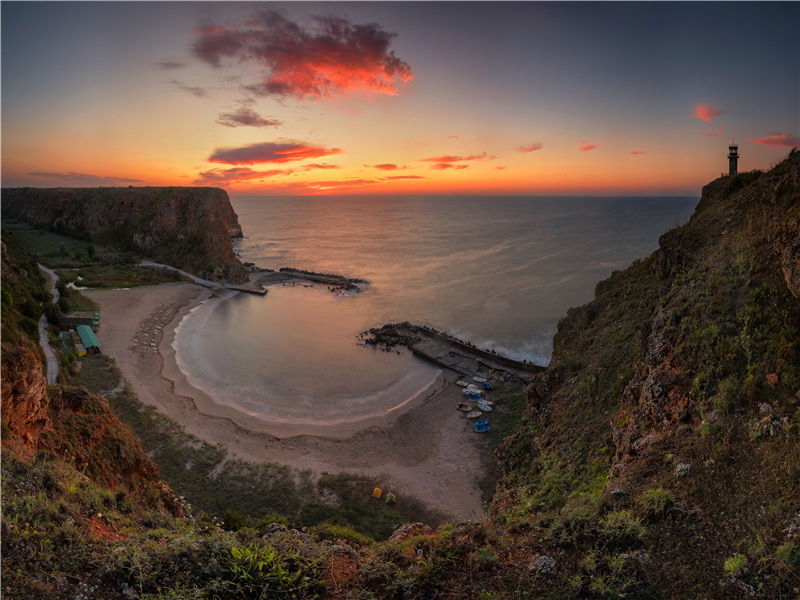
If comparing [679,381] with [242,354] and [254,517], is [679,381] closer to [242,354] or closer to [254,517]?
[254,517]

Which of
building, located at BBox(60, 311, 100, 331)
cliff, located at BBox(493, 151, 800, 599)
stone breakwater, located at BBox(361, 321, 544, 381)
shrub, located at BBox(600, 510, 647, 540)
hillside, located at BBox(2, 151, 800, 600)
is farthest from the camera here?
building, located at BBox(60, 311, 100, 331)

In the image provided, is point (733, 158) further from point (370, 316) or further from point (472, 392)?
point (370, 316)

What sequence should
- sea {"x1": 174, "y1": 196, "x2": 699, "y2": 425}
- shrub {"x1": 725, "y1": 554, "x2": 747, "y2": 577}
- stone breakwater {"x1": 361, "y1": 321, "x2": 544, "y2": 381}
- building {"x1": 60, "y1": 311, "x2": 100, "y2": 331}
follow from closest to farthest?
shrub {"x1": 725, "y1": 554, "x2": 747, "y2": 577} → sea {"x1": 174, "y1": 196, "x2": 699, "y2": 425} → stone breakwater {"x1": 361, "y1": 321, "x2": 544, "y2": 381} → building {"x1": 60, "y1": 311, "x2": 100, "y2": 331}

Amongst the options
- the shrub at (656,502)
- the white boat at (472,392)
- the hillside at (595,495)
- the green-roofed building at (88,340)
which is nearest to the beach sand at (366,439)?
the white boat at (472,392)

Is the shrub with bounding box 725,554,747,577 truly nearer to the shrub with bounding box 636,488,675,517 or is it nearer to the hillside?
the hillside

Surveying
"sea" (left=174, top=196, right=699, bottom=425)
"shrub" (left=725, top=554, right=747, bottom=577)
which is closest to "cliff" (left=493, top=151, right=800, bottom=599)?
"shrub" (left=725, top=554, right=747, bottom=577)

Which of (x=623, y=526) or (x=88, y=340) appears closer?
(x=623, y=526)

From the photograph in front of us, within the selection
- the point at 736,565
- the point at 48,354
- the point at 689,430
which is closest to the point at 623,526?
the point at 736,565
